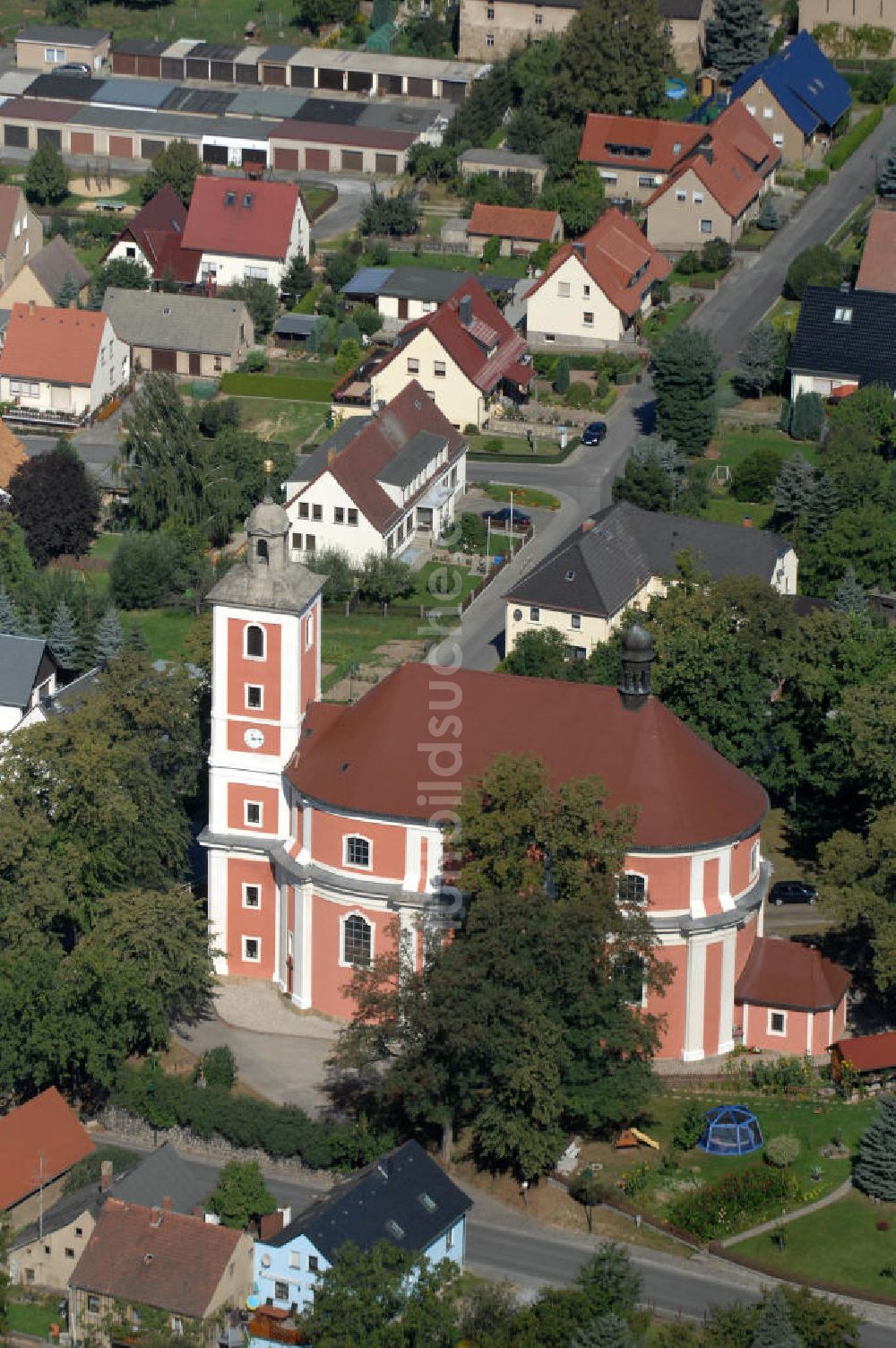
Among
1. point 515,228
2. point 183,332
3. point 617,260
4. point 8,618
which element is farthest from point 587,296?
point 8,618

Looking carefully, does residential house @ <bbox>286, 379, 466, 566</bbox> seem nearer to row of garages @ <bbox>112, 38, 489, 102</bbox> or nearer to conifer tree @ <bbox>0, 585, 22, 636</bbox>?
conifer tree @ <bbox>0, 585, 22, 636</bbox>

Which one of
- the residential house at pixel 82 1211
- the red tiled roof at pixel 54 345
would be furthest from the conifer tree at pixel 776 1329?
the red tiled roof at pixel 54 345

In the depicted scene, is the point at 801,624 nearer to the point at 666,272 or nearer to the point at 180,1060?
the point at 180,1060

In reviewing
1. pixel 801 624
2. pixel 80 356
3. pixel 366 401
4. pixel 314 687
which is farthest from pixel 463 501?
pixel 314 687

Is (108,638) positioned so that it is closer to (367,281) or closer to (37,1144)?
(37,1144)

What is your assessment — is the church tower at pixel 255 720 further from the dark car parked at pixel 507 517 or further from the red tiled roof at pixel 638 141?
the red tiled roof at pixel 638 141

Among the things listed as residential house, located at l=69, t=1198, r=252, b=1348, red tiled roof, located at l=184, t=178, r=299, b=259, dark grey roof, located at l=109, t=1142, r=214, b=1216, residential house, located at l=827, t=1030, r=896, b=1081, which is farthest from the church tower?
red tiled roof, located at l=184, t=178, r=299, b=259
